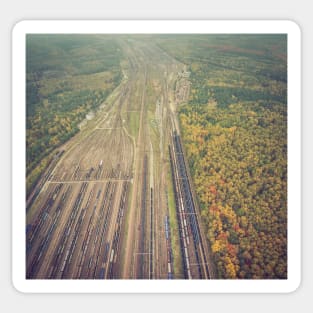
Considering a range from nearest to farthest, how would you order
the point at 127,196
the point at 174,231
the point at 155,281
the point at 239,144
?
1. the point at 155,281
2. the point at 174,231
3. the point at 127,196
4. the point at 239,144

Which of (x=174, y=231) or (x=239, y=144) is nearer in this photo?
(x=174, y=231)

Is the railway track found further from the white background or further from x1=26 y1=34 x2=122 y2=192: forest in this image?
x1=26 y1=34 x2=122 y2=192: forest

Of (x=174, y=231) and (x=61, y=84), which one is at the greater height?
(x=61, y=84)

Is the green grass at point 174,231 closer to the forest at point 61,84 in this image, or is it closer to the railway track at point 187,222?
the railway track at point 187,222

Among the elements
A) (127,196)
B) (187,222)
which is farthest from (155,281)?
(127,196)

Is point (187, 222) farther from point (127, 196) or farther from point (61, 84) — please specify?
point (61, 84)
